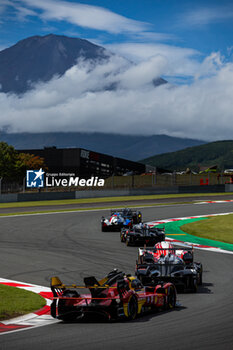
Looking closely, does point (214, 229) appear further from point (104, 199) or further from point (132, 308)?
point (104, 199)

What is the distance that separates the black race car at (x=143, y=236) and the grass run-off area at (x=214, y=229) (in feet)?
12.3

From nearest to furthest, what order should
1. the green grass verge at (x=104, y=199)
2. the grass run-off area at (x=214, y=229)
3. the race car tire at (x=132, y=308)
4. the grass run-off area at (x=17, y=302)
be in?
the race car tire at (x=132, y=308)
the grass run-off area at (x=17, y=302)
the grass run-off area at (x=214, y=229)
the green grass verge at (x=104, y=199)

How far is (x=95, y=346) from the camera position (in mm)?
8164

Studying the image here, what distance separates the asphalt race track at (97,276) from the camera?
8.45 meters

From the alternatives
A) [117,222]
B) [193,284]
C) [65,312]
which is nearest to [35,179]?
[117,222]

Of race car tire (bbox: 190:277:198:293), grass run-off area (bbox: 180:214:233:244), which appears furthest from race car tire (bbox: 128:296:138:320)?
grass run-off area (bbox: 180:214:233:244)

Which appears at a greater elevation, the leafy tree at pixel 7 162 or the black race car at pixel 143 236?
the leafy tree at pixel 7 162

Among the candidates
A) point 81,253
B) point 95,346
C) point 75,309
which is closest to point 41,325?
point 75,309

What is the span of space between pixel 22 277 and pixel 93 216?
2269 centimetres

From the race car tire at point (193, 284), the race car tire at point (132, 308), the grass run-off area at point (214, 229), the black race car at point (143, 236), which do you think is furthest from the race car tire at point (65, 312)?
the grass run-off area at point (214, 229)

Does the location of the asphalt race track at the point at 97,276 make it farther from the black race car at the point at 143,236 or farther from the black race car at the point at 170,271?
the black race car at the point at 143,236

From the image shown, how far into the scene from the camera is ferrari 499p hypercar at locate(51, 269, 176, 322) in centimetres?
→ 972

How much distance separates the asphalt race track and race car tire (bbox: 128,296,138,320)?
0.68 ft

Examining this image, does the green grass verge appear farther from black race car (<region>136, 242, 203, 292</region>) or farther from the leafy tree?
the leafy tree
